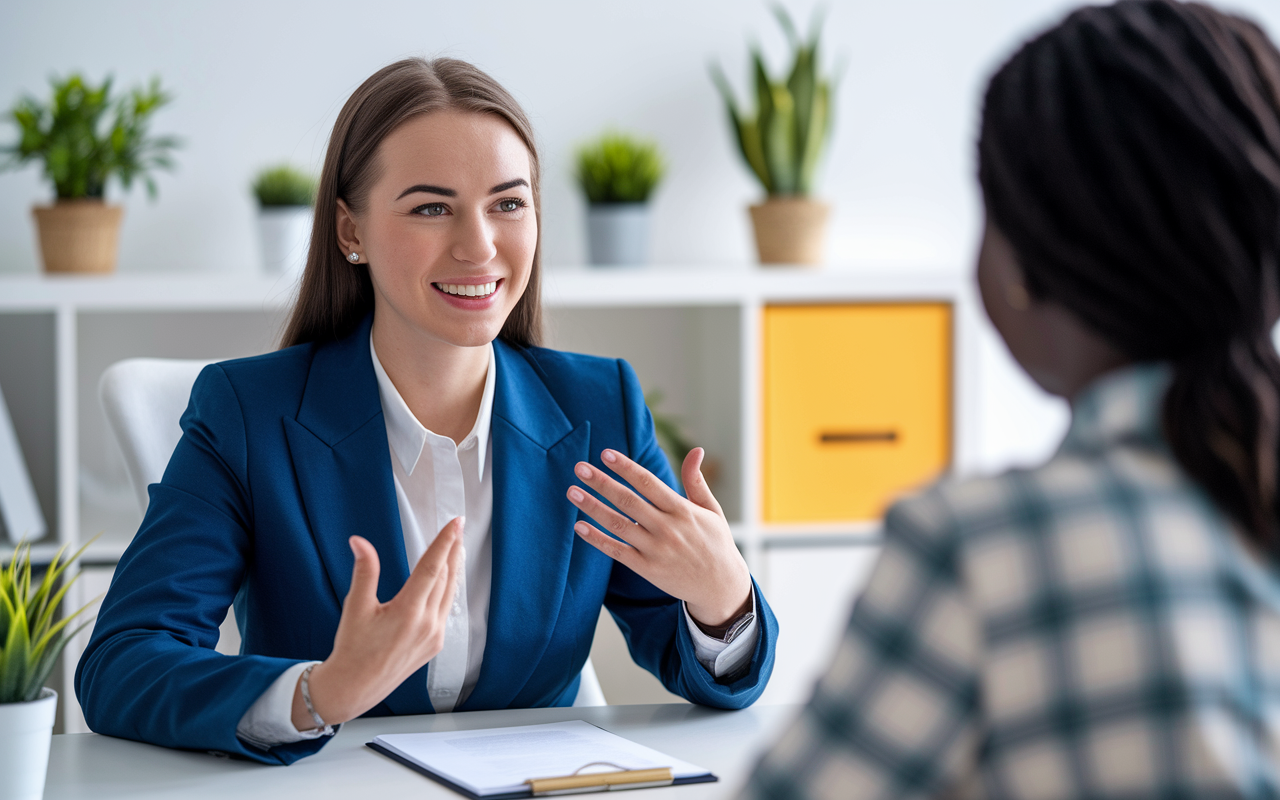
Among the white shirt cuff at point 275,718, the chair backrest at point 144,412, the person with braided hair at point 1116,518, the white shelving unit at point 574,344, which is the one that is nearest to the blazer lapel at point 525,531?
the white shirt cuff at point 275,718

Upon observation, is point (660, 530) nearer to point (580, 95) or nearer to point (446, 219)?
point (446, 219)

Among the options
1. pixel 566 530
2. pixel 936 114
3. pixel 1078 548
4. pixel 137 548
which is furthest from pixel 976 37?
pixel 1078 548

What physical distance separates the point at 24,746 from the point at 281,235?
170cm

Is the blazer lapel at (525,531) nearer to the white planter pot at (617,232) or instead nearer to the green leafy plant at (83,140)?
the white planter pot at (617,232)

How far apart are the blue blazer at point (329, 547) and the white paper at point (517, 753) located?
18cm

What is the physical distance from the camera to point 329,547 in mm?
1362

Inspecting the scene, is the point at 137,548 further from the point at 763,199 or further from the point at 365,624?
the point at 763,199

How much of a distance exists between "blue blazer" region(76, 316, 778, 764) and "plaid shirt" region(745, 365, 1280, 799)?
0.73 meters

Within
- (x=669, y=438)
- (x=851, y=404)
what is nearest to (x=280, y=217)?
(x=669, y=438)

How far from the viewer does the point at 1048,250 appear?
61 cm

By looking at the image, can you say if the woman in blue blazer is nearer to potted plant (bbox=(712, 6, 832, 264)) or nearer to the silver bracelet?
the silver bracelet

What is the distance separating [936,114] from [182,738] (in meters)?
2.53

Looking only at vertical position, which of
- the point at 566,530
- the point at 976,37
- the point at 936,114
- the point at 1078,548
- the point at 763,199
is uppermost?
the point at 976,37

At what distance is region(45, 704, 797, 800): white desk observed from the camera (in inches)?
40.3
